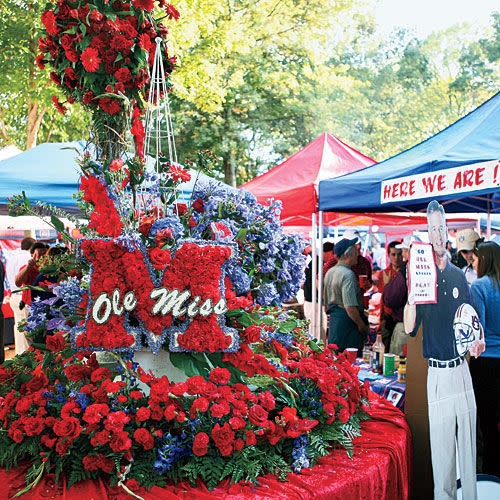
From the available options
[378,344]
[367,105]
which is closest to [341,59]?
[367,105]

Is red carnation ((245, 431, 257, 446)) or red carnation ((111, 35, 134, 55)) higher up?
red carnation ((111, 35, 134, 55))

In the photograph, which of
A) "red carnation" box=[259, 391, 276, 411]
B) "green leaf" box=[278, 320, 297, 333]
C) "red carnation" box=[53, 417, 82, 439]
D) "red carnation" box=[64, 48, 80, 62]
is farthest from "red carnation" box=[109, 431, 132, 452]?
"red carnation" box=[64, 48, 80, 62]

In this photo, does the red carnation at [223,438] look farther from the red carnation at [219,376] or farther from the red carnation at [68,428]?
the red carnation at [68,428]

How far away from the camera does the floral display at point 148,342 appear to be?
1783 millimetres

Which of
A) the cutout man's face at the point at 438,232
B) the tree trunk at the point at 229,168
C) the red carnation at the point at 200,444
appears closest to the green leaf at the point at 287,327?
the red carnation at the point at 200,444

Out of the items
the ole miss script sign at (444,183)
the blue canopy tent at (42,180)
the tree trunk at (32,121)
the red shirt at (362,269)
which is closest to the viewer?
the ole miss script sign at (444,183)

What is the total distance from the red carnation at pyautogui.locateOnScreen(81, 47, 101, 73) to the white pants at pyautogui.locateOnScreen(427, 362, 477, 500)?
2.29 metres

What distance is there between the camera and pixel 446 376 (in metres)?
2.64

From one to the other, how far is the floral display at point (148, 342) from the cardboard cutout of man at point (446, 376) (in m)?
0.45

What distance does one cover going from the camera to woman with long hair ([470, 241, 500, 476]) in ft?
11.6

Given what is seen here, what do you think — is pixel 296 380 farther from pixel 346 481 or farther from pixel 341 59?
pixel 341 59

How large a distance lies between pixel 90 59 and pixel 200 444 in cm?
Result: 172

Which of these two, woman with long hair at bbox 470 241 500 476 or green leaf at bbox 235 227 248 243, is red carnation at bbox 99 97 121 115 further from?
woman with long hair at bbox 470 241 500 476

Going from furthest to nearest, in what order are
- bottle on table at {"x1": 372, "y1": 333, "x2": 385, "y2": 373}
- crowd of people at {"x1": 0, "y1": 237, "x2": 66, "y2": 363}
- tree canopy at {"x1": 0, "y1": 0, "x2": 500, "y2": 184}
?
tree canopy at {"x1": 0, "y1": 0, "x2": 500, "y2": 184} → crowd of people at {"x1": 0, "y1": 237, "x2": 66, "y2": 363} → bottle on table at {"x1": 372, "y1": 333, "x2": 385, "y2": 373}
